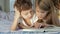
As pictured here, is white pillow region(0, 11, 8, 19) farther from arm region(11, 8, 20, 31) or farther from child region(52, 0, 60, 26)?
child region(52, 0, 60, 26)

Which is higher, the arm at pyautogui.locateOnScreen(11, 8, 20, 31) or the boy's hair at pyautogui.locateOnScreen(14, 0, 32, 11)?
the boy's hair at pyautogui.locateOnScreen(14, 0, 32, 11)

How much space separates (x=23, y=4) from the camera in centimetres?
144

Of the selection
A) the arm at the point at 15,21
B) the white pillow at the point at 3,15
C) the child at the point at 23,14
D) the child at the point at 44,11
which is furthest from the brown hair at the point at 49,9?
the white pillow at the point at 3,15

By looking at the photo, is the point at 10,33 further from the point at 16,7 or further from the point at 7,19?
the point at 16,7

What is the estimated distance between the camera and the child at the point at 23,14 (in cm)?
143

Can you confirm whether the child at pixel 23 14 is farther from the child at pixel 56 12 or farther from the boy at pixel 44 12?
the child at pixel 56 12

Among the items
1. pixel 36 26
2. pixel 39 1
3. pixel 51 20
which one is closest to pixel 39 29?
pixel 36 26

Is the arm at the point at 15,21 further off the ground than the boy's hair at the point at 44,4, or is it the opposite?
the boy's hair at the point at 44,4

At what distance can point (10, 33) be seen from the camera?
1423mm

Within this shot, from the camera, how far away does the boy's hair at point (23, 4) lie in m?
1.43

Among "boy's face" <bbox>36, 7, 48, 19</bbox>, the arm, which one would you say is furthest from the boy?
the arm

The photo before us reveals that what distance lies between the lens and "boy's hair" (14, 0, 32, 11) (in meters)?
1.43

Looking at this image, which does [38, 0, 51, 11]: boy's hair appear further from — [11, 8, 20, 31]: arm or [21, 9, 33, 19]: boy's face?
[11, 8, 20, 31]: arm

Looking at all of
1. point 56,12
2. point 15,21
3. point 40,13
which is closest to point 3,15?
A: point 15,21
